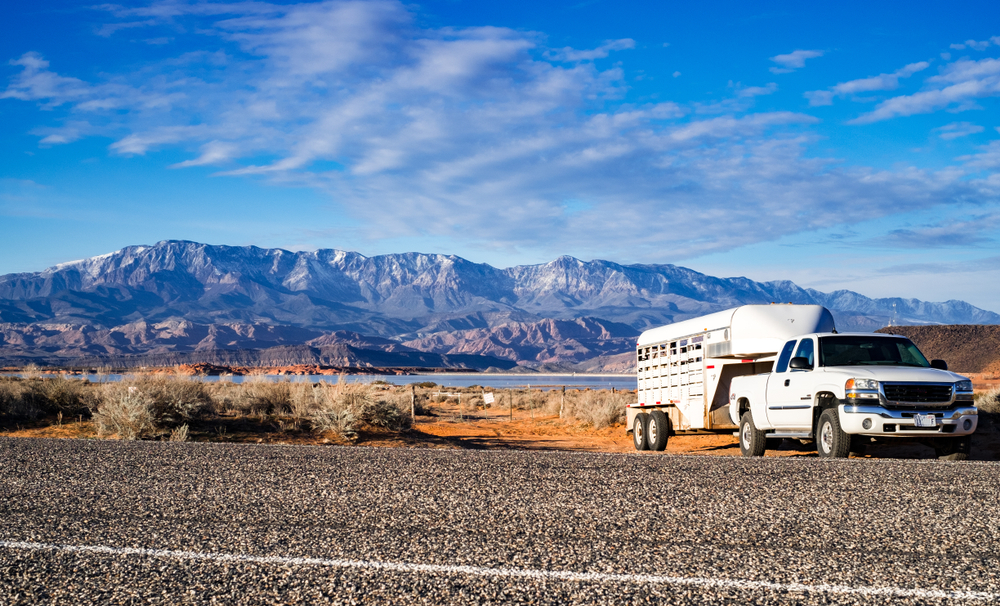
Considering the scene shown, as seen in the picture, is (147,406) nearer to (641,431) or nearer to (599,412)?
(641,431)

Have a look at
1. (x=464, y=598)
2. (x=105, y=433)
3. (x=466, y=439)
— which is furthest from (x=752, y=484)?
(x=105, y=433)

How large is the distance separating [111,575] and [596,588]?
319cm

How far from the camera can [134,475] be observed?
10.1 m

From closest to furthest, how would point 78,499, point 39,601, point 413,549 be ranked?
1. point 39,601
2. point 413,549
3. point 78,499

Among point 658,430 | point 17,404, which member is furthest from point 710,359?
point 17,404

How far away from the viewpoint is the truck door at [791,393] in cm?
1352

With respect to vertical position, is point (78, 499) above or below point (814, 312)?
below

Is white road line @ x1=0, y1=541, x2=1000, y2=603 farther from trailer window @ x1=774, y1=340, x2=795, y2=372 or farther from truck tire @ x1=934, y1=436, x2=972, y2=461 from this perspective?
trailer window @ x1=774, y1=340, x2=795, y2=372

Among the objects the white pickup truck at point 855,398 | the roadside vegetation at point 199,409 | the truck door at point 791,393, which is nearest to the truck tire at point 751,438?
the white pickup truck at point 855,398

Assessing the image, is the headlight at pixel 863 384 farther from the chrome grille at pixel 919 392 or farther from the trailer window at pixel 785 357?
the trailer window at pixel 785 357

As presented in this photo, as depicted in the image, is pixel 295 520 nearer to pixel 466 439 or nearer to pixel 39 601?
pixel 39 601

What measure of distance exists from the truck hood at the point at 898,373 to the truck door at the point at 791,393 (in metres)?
0.57

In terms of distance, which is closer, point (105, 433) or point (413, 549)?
point (413, 549)

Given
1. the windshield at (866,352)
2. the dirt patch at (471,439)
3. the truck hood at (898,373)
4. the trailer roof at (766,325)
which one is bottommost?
the dirt patch at (471,439)
